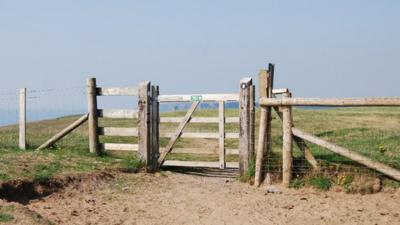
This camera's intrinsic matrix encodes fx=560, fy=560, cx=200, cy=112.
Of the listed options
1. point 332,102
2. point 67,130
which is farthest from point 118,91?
point 332,102

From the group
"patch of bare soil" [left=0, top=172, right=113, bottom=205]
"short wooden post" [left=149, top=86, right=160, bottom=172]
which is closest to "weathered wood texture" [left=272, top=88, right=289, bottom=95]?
"short wooden post" [left=149, top=86, right=160, bottom=172]

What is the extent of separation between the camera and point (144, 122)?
13203mm

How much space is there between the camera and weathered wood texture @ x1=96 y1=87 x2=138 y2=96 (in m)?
13.5

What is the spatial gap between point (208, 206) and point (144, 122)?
4236 mm

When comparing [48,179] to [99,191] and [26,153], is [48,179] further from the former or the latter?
[26,153]

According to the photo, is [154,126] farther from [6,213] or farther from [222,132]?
[6,213]

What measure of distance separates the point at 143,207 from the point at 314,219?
2831 mm

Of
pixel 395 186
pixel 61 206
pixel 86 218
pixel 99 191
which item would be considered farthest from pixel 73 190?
pixel 395 186

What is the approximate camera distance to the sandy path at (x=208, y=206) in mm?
8484

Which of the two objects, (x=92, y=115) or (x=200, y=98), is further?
(x=92, y=115)

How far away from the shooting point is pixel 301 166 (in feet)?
35.3

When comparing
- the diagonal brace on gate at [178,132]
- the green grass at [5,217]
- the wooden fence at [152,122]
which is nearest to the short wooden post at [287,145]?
the wooden fence at [152,122]

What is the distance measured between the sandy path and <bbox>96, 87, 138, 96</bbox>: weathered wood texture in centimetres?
285

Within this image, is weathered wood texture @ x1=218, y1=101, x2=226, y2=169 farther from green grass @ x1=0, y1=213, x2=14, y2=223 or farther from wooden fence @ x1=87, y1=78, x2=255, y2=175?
green grass @ x1=0, y1=213, x2=14, y2=223
